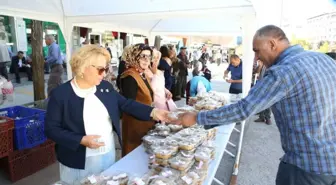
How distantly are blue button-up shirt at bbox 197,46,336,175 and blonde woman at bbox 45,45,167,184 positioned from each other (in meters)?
0.85

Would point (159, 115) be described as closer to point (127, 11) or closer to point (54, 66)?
point (127, 11)

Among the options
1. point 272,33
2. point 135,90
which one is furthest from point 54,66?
Answer: point 272,33

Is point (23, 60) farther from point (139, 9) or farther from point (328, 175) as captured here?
point (328, 175)

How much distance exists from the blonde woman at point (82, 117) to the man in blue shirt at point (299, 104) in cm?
77

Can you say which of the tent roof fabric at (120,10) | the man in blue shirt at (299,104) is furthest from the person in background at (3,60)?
the man in blue shirt at (299,104)

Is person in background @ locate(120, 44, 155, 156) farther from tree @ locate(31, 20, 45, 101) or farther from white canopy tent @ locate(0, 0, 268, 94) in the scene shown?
tree @ locate(31, 20, 45, 101)

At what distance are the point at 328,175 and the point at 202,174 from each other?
2.30 feet

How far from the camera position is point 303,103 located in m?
1.24

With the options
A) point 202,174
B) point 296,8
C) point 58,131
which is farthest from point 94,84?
point 296,8

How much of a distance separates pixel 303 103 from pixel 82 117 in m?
1.29

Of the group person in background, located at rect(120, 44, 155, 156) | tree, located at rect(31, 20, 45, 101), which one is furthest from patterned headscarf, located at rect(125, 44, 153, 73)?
tree, located at rect(31, 20, 45, 101)

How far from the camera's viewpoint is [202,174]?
58.1 inches

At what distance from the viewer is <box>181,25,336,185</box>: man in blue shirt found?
1.22m

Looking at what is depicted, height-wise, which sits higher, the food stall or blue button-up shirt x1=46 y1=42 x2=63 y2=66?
blue button-up shirt x1=46 y1=42 x2=63 y2=66
